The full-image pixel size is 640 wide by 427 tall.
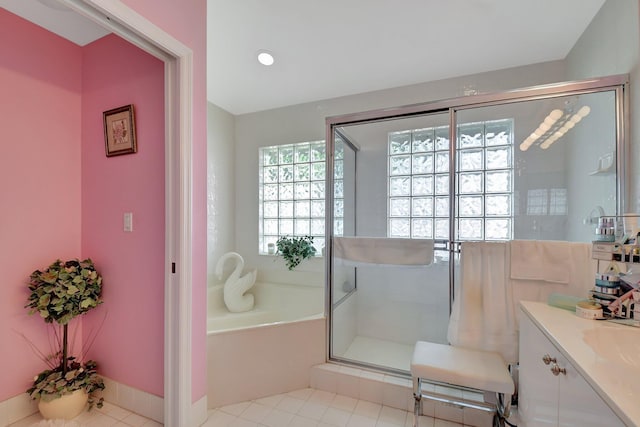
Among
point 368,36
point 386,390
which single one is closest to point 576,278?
point 386,390

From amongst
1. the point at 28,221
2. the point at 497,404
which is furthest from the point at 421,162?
the point at 28,221

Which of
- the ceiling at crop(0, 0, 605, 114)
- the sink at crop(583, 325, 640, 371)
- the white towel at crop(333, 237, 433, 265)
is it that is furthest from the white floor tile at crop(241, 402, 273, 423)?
the ceiling at crop(0, 0, 605, 114)

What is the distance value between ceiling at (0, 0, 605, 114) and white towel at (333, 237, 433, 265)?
4.70 feet

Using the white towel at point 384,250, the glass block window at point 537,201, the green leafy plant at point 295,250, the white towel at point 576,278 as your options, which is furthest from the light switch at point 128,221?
the glass block window at point 537,201

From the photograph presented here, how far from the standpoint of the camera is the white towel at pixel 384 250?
1.81 meters

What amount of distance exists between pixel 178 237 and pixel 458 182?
1.79m

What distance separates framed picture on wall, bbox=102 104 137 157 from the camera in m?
1.57

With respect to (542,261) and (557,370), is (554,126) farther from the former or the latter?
(557,370)

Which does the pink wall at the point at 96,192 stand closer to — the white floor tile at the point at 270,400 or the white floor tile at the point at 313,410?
the white floor tile at the point at 270,400

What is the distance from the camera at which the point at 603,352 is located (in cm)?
76

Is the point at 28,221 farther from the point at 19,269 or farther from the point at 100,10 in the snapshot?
the point at 100,10

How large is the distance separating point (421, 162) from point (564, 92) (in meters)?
1.00

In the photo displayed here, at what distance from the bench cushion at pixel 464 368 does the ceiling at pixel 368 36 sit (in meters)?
2.02

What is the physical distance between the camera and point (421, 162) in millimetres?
2318
